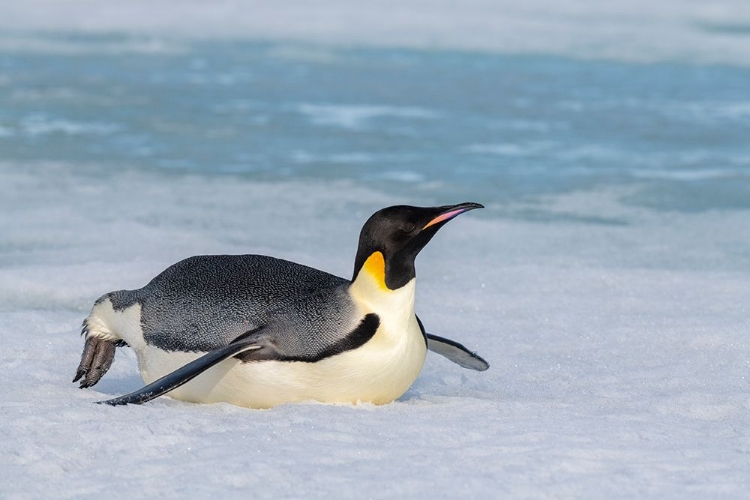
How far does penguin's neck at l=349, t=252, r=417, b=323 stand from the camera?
125 inches

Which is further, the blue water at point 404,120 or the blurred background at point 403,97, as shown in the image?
the blurred background at point 403,97

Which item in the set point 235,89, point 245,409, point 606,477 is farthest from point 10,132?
point 606,477

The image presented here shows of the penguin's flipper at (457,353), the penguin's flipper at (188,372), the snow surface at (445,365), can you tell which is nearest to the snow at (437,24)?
the snow surface at (445,365)

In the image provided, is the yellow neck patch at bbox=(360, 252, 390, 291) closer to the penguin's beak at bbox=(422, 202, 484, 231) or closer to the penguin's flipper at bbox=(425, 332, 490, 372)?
the penguin's beak at bbox=(422, 202, 484, 231)

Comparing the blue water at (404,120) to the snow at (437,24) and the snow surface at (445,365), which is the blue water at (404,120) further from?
the snow at (437,24)

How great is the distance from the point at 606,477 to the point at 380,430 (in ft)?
2.07

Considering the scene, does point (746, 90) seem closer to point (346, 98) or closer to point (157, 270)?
point (346, 98)

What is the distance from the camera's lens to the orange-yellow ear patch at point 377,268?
319 cm

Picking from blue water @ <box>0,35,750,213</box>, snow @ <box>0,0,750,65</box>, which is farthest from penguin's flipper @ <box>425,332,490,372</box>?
snow @ <box>0,0,750,65</box>

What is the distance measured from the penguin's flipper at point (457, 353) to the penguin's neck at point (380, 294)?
0.53 m

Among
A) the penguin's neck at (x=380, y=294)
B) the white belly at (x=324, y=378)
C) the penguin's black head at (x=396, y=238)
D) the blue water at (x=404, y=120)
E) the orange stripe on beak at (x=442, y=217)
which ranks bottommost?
the blue water at (x=404, y=120)

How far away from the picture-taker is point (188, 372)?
3.07 meters

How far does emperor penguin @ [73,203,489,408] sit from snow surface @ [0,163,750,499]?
8 centimetres

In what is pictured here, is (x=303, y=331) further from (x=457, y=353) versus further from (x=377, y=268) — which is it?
(x=457, y=353)
